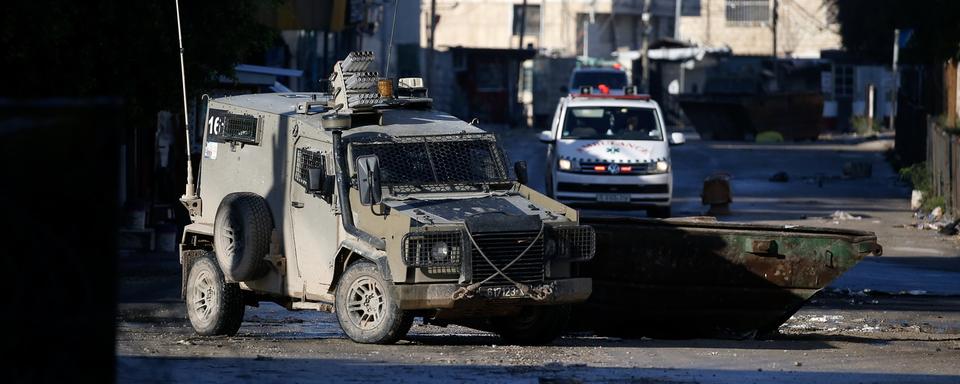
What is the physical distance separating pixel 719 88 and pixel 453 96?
13.4m

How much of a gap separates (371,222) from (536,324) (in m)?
1.63

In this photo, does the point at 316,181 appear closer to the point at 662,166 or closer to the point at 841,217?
the point at 662,166

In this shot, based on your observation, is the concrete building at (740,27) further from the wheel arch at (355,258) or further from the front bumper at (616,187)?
the wheel arch at (355,258)

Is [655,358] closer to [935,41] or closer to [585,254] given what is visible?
[585,254]

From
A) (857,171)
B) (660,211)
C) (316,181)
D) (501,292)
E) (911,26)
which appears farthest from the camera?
(857,171)

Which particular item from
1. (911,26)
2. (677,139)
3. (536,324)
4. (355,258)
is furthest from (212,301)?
(911,26)

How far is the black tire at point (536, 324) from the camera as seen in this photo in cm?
1241

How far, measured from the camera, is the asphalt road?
34.7 feet

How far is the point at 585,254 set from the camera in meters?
12.2

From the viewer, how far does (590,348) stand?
40.8ft

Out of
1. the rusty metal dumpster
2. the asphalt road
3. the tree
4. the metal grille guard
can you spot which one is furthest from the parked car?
the metal grille guard

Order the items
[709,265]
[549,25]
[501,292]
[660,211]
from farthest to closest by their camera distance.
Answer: [549,25], [660,211], [709,265], [501,292]

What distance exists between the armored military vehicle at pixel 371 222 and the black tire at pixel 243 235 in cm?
1

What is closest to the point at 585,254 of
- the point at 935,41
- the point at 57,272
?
the point at 57,272
